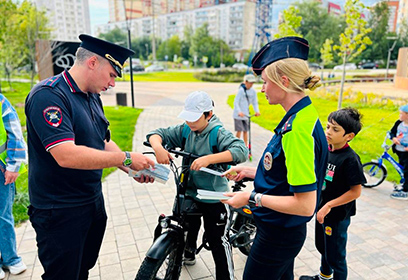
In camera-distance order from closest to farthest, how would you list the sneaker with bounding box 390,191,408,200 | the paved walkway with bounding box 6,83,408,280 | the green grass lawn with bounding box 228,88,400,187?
1. the paved walkway with bounding box 6,83,408,280
2. the sneaker with bounding box 390,191,408,200
3. the green grass lawn with bounding box 228,88,400,187

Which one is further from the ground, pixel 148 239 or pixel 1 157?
pixel 1 157

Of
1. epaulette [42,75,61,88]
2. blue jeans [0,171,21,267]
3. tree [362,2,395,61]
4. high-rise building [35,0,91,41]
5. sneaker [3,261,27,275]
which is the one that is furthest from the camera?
high-rise building [35,0,91,41]

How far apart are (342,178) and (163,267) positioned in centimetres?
171

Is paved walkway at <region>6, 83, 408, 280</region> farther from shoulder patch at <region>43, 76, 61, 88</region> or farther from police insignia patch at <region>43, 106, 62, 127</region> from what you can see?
shoulder patch at <region>43, 76, 61, 88</region>

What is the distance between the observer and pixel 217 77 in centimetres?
3750

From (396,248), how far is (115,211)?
154 inches

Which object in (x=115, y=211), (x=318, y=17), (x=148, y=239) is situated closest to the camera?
(x=148, y=239)

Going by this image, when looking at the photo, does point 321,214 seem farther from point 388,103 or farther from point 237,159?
point 388,103

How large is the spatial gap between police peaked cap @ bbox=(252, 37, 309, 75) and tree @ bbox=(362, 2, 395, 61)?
194 ft

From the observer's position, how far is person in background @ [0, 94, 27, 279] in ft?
9.27

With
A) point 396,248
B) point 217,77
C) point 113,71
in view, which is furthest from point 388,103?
point 217,77

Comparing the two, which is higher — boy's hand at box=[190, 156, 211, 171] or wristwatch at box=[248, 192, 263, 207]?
boy's hand at box=[190, 156, 211, 171]

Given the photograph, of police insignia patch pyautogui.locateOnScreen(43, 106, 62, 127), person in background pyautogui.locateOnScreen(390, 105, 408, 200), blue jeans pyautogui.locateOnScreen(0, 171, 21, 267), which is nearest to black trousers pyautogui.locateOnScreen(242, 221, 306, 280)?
police insignia patch pyautogui.locateOnScreen(43, 106, 62, 127)

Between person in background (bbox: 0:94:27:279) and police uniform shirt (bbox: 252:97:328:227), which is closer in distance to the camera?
police uniform shirt (bbox: 252:97:328:227)
